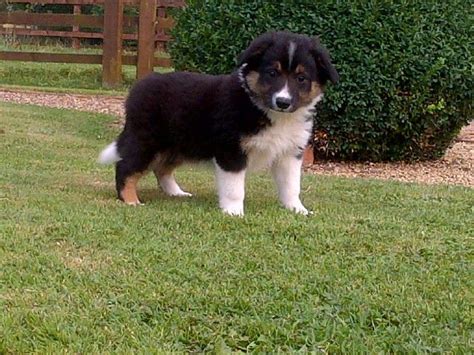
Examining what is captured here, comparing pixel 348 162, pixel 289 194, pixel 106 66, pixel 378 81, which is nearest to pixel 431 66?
pixel 378 81

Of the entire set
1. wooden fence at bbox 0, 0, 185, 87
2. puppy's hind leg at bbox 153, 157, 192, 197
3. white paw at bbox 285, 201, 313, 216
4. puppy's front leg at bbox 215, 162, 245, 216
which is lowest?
wooden fence at bbox 0, 0, 185, 87

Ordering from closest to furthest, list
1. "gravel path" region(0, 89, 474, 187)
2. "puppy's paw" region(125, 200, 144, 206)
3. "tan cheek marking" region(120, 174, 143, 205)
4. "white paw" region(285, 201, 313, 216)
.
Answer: "white paw" region(285, 201, 313, 216), "puppy's paw" region(125, 200, 144, 206), "tan cheek marking" region(120, 174, 143, 205), "gravel path" region(0, 89, 474, 187)

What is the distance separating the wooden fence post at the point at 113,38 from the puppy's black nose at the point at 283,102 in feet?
41.4

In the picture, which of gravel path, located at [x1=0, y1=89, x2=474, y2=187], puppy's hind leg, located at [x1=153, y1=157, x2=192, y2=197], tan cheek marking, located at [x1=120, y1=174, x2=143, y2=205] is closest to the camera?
tan cheek marking, located at [x1=120, y1=174, x2=143, y2=205]

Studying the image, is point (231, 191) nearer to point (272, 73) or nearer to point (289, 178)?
point (289, 178)

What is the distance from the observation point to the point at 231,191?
19.9 ft

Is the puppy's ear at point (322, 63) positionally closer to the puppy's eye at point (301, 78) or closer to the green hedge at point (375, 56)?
the puppy's eye at point (301, 78)

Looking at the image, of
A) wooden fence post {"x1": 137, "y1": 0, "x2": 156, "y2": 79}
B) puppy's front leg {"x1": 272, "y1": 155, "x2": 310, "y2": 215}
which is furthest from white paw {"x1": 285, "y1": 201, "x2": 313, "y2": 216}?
wooden fence post {"x1": 137, "y1": 0, "x2": 156, "y2": 79}

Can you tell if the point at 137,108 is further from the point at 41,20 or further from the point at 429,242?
the point at 41,20

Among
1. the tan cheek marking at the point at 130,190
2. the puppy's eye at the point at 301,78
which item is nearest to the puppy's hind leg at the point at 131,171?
the tan cheek marking at the point at 130,190

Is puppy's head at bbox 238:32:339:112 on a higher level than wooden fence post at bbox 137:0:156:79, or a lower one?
higher

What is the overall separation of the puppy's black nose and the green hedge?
3317 mm

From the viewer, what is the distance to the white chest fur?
6066mm

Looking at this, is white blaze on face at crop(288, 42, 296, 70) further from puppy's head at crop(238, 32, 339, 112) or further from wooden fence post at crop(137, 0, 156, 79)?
wooden fence post at crop(137, 0, 156, 79)
